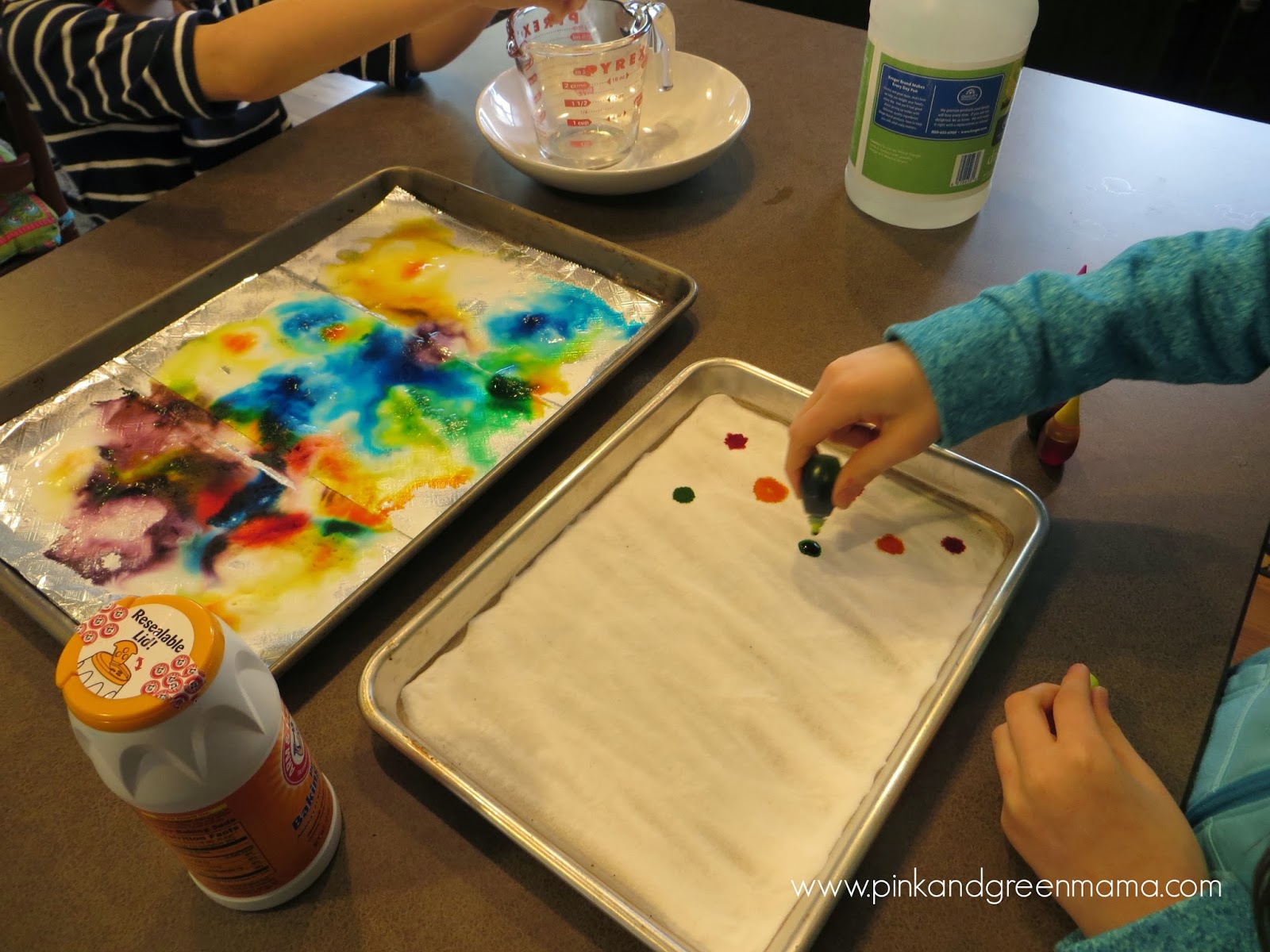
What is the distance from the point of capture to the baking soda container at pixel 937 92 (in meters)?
0.73

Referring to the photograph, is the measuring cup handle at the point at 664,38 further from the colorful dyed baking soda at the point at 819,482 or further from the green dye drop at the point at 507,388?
the colorful dyed baking soda at the point at 819,482

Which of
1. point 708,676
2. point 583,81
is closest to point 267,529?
point 708,676

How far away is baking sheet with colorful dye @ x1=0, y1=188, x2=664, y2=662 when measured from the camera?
612 millimetres

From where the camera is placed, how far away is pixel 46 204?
1.38 metres

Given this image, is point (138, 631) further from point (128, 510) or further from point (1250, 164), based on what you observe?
point (1250, 164)

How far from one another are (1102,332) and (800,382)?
0.25 meters

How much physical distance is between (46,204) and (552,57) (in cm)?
101

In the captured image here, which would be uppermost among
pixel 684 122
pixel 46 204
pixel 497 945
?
pixel 684 122

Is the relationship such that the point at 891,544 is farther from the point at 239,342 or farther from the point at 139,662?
the point at 239,342

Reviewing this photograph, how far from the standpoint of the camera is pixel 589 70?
0.86 m

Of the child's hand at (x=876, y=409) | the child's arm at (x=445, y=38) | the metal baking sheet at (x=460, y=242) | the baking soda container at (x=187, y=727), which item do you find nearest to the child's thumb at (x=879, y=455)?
the child's hand at (x=876, y=409)

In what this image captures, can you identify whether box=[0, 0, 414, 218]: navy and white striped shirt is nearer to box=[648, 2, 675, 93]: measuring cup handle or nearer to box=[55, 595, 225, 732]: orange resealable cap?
box=[648, 2, 675, 93]: measuring cup handle

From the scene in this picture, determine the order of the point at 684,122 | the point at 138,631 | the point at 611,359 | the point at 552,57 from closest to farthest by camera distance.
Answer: the point at 138,631 < the point at 611,359 < the point at 552,57 < the point at 684,122

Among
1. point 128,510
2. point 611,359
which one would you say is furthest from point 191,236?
point 611,359
